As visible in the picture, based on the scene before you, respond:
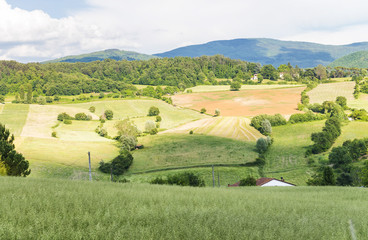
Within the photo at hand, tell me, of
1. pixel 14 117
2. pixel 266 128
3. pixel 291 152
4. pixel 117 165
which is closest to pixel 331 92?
pixel 266 128

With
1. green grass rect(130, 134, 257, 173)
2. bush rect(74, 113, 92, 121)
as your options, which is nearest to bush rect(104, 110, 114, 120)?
bush rect(74, 113, 92, 121)

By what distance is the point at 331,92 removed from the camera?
15175 centimetres

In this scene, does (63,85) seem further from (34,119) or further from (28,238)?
(28,238)

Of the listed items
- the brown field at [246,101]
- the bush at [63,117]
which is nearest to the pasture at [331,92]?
the brown field at [246,101]

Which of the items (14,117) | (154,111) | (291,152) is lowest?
(291,152)

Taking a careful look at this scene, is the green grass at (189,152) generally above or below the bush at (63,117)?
below

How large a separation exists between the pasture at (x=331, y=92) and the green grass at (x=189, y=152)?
72223mm

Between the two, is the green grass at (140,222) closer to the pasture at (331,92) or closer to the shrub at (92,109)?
the shrub at (92,109)

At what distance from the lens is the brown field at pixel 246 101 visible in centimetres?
13021

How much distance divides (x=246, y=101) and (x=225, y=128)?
52550 millimetres

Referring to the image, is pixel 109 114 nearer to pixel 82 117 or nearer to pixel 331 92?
pixel 82 117

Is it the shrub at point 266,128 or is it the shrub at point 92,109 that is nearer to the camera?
the shrub at point 266,128

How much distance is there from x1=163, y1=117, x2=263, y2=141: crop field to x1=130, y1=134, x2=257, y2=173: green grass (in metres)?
6.21

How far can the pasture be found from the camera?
5428 inches
